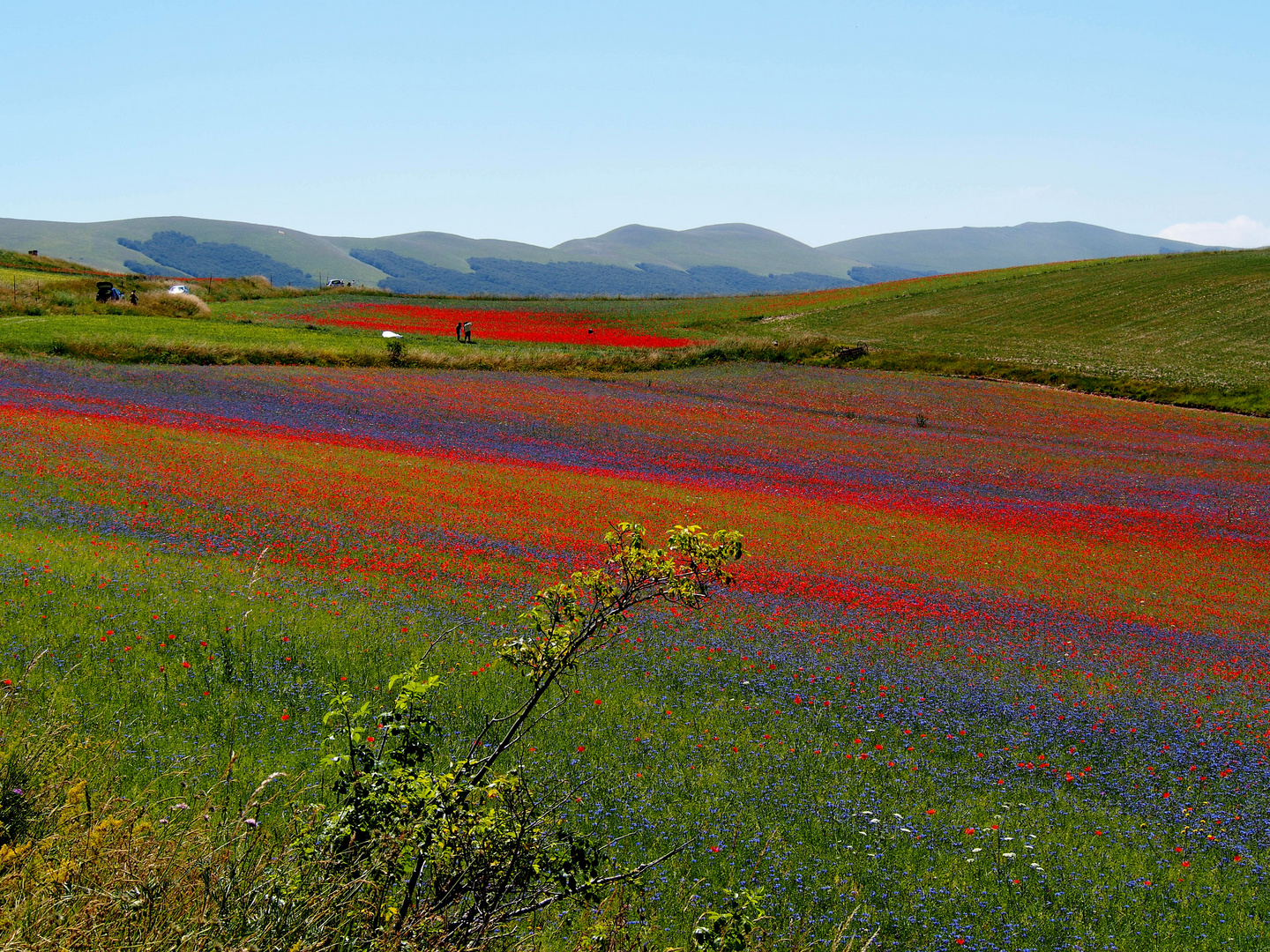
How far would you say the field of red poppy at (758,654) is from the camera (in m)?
7.55

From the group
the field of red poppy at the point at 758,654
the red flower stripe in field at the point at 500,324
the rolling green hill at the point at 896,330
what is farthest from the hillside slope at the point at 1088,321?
the field of red poppy at the point at 758,654

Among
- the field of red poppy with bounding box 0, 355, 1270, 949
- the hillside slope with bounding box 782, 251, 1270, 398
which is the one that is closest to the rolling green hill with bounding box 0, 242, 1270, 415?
the hillside slope with bounding box 782, 251, 1270, 398

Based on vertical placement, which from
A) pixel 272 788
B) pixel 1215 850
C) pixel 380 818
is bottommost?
pixel 1215 850

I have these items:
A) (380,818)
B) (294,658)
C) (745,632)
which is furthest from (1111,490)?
(380,818)

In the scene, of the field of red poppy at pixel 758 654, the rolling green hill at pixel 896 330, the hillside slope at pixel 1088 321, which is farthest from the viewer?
the hillside slope at pixel 1088 321

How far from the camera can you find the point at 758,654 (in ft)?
42.2

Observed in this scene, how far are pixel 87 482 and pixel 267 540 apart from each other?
5898 millimetres

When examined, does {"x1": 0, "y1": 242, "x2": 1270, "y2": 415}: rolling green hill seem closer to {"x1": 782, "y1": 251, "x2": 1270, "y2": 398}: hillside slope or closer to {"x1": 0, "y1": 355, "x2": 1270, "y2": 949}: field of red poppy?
{"x1": 782, "y1": 251, "x2": 1270, "y2": 398}: hillside slope

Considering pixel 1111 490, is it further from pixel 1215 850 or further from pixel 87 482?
pixel 87 482

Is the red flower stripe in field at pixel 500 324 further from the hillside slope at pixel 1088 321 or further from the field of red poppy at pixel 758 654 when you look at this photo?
the field of red poppy at pixel 758 654

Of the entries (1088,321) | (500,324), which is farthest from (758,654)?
(1088,321)

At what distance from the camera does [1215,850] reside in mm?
8398

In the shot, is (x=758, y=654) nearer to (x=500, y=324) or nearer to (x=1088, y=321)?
(x=500, y=324)

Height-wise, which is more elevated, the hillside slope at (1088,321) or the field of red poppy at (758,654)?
the hillside slope at (1088,321)
